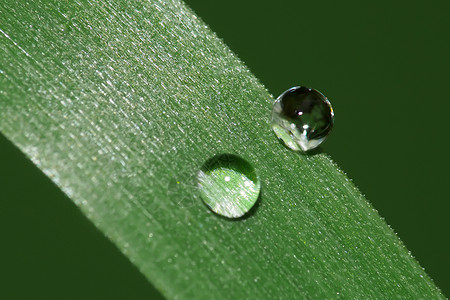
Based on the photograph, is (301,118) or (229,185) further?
(301,118)

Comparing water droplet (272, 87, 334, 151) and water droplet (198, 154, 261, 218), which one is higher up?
water droplet (272, 87, 334, 151)

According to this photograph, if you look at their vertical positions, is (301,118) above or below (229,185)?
above

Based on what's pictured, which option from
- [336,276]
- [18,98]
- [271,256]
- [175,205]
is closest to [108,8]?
[18,98]

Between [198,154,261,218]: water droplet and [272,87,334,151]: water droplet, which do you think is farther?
[272,87,334,151]: water droplet

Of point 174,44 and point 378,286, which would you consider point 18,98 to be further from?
point 378,286
